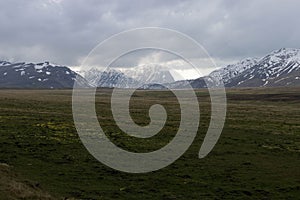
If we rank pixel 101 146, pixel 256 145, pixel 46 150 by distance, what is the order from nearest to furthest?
1. pixel 46 150
2. pixel 101 146
3. pixel 256 145

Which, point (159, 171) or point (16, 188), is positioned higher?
point (16, 188)

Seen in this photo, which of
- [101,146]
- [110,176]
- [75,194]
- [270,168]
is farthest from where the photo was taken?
[101,146]

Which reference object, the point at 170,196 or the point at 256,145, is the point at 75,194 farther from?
the point at 256,145

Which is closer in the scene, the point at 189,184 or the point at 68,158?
the point at 189,184

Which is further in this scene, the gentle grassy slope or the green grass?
the green grass

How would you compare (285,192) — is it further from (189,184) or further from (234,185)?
(189,184)

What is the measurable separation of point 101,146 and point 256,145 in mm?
17481

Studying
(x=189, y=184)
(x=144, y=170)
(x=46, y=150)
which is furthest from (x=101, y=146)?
(x=189, y=184)

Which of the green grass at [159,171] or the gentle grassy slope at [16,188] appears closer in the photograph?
the gentle grassy slope at [16,188]

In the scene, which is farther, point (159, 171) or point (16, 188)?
point (159, 171)

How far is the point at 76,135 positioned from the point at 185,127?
747 inches

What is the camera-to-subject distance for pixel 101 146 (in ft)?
132

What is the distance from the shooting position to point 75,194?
82.7 feet

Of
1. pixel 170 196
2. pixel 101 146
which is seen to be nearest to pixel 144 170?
pixel 170 196
